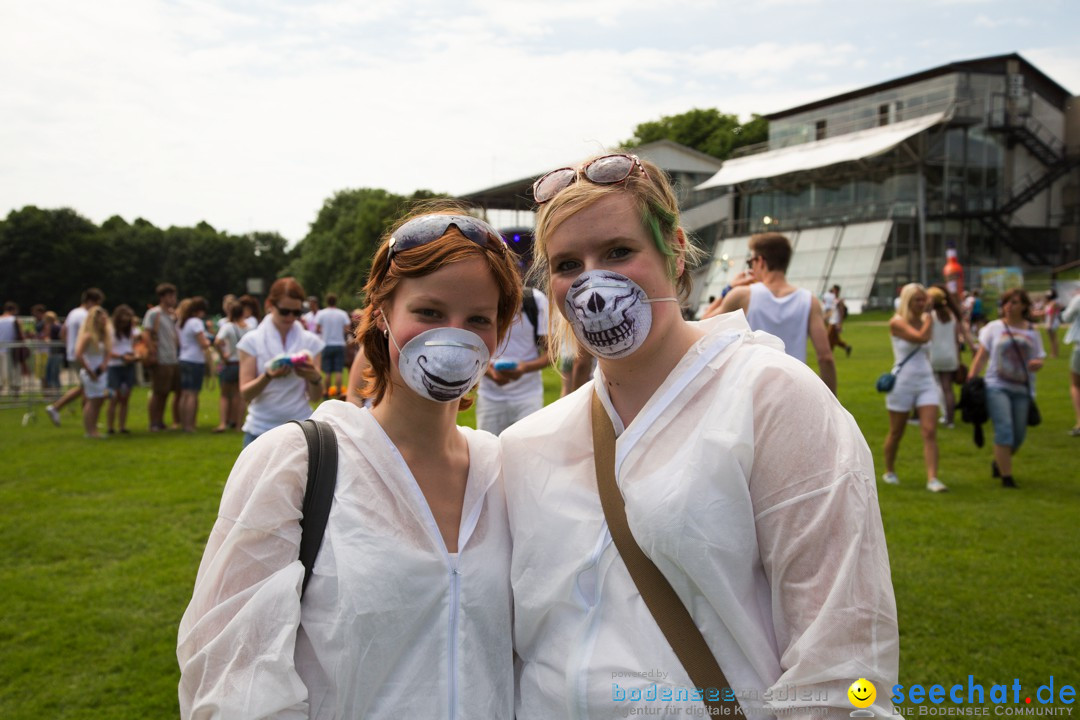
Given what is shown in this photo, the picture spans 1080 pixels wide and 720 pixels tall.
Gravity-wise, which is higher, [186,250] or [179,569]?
[186,250]

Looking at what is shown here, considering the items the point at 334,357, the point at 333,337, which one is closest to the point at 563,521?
the point at 334,357

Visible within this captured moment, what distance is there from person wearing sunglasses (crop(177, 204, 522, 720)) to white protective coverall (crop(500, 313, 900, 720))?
0.63 feet

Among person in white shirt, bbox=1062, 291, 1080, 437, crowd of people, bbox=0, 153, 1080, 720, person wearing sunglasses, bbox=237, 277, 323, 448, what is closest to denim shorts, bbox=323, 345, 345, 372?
person wearing sunglasses, bbox=237, 277, 323, 448

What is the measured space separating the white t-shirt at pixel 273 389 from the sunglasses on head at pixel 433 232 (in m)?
4.08

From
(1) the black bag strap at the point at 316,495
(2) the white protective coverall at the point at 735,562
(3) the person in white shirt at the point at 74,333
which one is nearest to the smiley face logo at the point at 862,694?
(2) the white protective coverall at the point at 735,562

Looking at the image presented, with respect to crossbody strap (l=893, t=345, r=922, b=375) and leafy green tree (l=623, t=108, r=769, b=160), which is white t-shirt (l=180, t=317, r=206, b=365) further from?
leafy green tree (l=623, t=108, r=769, b=160)

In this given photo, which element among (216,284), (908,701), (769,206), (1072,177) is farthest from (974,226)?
(216,284)

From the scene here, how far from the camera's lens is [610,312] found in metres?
2.12

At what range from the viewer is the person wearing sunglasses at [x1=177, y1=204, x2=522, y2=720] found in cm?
189

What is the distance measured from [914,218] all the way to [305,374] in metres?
44.1

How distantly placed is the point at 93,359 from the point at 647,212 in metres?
13.0

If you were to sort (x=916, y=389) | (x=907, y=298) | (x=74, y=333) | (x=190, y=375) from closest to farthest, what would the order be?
(x=916, y=389) → (x=907, y=298) → (x=190, y=375) → (x=74, y=333)

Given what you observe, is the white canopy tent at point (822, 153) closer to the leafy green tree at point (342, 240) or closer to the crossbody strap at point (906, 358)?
the leafy green tree at point (342, 240)

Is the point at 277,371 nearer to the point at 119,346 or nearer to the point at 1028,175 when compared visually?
the point at 119,346
